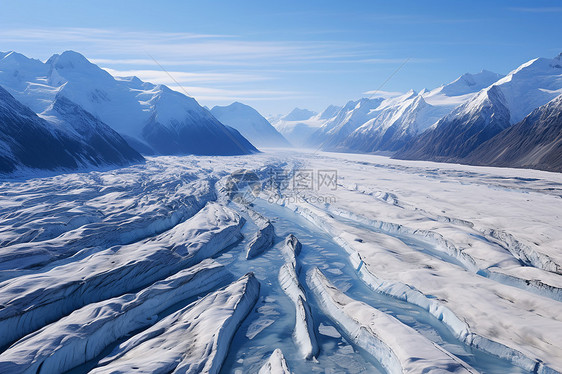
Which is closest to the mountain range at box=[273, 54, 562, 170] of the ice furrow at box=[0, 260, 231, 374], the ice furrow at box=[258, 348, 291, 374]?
the ice furrow at box=[258, 348, 291, 374]

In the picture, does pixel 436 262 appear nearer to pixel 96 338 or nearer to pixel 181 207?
pixel 96 338

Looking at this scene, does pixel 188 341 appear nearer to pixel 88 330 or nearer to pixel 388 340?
pixel 88 330

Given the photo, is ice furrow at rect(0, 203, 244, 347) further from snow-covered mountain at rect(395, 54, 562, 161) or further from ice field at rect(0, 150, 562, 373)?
snow-covered mountain at rect(395, 54, 562, 161)

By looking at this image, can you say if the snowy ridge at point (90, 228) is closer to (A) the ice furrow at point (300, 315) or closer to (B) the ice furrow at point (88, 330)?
(B) the ice furrow at point (88, 330)

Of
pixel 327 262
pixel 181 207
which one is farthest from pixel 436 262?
pixel 181 207

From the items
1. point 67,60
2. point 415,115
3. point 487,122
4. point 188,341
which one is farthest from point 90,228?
point 415,115

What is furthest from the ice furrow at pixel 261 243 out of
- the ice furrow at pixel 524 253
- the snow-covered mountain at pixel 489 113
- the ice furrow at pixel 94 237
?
the snow-covered mountain at pixel 489 113
